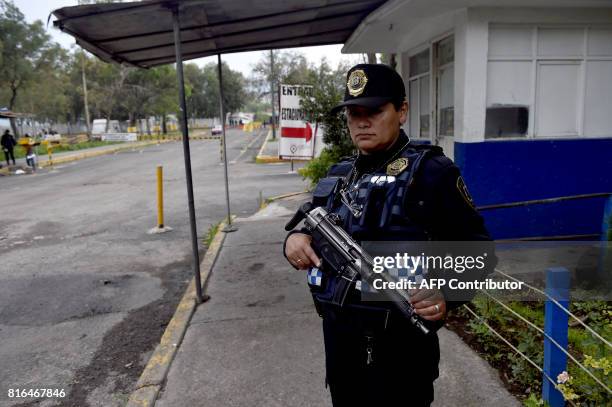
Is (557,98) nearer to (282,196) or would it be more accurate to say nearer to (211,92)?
(282,196)

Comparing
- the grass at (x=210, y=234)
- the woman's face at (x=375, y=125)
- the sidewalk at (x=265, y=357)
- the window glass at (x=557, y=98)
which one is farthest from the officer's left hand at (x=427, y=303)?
the grass at (x=210, y=234)

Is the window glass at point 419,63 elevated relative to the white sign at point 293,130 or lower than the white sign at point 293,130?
elevated

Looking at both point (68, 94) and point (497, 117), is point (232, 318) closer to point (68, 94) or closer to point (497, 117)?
point (497, 117)

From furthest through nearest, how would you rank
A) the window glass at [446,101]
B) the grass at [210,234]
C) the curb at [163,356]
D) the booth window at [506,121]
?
the grass at [210,234] < the window glass at [446,101] < the booth window at [506,121] < the curb at [163,356]

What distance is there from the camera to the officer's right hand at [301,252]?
1683mm

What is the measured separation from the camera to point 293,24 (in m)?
4.56

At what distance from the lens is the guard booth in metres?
4.98

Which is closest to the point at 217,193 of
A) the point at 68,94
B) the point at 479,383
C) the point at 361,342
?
the point at 479,383

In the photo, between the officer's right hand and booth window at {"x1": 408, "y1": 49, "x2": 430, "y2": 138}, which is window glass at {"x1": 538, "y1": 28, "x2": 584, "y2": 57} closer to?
booth window at {"x1": 408, "y1": 49, "x2": 430, "y2": 138}

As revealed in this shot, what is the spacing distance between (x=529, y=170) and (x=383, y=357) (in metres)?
4.35

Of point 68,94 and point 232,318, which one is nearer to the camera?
point 232,318

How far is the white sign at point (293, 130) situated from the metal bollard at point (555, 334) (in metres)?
7.94

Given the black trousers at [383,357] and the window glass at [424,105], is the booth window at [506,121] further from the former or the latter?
the black trousers at [383,357]

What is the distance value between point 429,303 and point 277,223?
19.0ft
